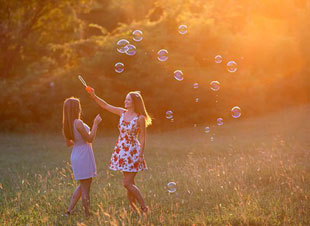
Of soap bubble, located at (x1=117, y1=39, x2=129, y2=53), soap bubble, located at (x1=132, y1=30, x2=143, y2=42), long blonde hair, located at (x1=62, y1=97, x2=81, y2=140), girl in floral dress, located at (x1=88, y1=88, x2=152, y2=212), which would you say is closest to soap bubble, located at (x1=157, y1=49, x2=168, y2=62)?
soap bubble, located at (x1=132, y1=30, x2=143, y2=42)

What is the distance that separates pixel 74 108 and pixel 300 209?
3.49 metres

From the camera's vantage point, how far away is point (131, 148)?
6379 millimetres

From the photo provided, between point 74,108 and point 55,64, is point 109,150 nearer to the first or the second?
point 74,108

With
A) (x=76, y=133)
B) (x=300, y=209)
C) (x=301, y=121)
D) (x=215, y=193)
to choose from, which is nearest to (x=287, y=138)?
(x=301, y=121)

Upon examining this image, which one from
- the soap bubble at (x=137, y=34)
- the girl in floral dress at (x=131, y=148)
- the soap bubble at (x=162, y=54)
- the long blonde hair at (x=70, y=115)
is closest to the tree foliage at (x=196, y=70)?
the soap bubble at (x=162, y=54)

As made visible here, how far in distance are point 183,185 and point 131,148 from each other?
2.13 meters

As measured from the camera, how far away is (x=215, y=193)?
7359 mm

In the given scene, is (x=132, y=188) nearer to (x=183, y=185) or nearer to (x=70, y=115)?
(x=70, y=115)

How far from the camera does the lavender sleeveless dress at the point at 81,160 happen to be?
626 cm

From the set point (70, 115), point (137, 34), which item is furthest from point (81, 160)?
point (137, 34)

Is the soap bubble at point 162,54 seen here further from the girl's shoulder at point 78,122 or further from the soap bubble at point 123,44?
the girl's shoulder at point 78,122

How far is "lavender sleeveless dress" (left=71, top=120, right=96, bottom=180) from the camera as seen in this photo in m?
6.26

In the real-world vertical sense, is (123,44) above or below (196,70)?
below

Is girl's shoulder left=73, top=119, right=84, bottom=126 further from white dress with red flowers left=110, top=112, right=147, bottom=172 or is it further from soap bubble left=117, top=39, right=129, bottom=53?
soap bubble left=117, top=39, right=129, bottom=53
